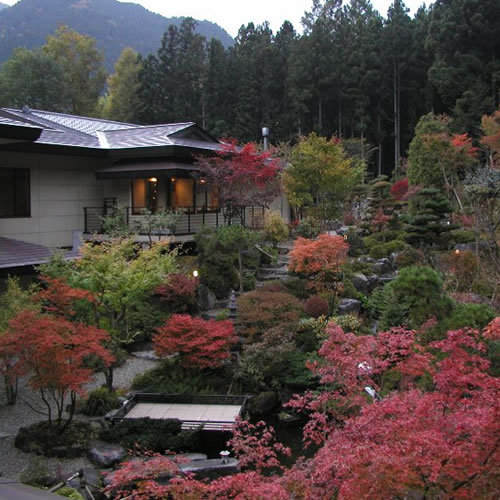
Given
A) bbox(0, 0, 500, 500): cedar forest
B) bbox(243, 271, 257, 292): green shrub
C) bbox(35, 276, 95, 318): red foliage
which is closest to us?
bbox(0, 0, 500, 500): cedar forest

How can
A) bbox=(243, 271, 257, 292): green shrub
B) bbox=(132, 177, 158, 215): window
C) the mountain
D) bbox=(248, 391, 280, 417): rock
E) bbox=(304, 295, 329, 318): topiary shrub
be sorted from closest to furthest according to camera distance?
bbox=(248, 391, 280, 417): rock < bbox=(304, 295, 329, 318): topiary shrub < bbox=(243, 271, 257, 292): green shrub < bbox=(132, 177, 158, 215): window < the mountain

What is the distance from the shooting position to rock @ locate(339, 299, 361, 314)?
14242 millimetres

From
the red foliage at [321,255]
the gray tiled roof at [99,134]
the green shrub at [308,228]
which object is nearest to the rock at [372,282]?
the red foliage at [321,255]

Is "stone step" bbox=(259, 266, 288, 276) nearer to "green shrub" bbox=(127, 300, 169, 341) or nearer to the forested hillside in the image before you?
"green shrub" bbox=(127, 300, 169, 341)

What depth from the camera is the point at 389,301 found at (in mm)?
13875

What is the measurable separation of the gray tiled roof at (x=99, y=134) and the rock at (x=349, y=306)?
742 cm

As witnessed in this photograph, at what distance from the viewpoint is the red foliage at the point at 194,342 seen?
11.0 m

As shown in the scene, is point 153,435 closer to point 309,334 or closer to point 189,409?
point 189,409

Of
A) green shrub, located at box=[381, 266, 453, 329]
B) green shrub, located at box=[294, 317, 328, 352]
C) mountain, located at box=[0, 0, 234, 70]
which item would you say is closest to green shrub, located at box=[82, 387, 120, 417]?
green shrub, located at box=[294, 317, 328, 352]

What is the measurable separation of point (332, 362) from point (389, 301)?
696 cm

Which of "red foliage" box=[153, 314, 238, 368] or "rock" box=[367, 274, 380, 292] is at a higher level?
"rock" box=[367, 274, 380, 292]

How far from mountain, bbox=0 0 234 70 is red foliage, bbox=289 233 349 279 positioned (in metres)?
78.4

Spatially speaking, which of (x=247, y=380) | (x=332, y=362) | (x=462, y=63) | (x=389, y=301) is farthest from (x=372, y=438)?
(x=462, y=63)

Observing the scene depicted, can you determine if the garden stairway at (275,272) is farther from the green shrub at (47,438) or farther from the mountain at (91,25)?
the mountain at (91,25)
